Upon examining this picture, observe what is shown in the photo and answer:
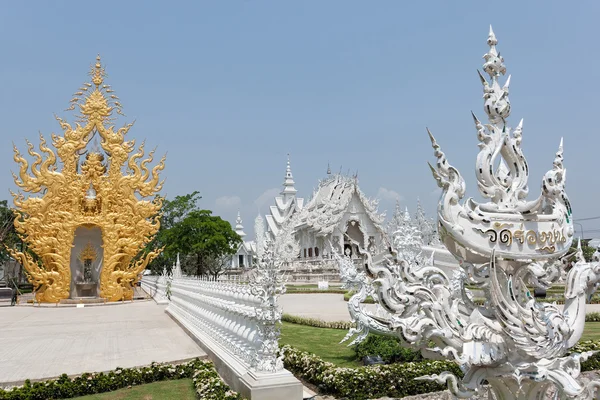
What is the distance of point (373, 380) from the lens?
23.0 feet

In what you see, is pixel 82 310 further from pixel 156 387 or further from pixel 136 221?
pixel 156 387

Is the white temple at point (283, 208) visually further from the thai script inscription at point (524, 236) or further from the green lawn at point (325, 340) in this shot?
the thai script inscription at point (524, 236)

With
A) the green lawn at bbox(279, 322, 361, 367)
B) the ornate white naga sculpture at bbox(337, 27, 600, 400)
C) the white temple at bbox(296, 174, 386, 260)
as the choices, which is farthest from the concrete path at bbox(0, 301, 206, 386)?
the white temple at bbox(296, 174, 386, 260)

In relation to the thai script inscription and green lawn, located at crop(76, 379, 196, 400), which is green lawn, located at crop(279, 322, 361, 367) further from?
the thai script inscription

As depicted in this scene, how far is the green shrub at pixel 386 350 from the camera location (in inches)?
322

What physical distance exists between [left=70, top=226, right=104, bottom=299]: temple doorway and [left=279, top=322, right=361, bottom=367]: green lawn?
1371 cm

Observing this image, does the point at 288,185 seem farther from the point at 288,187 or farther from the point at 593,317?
the point at 593,317

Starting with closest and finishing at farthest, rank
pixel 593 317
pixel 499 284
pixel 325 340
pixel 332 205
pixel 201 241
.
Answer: pixel 499 284 < pixel 325 340 < pixel 593 317 < pixel 201 241 < pixel 332 205

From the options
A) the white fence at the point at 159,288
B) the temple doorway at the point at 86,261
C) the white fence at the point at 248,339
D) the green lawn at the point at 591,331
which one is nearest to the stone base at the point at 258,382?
the white fence at the point at 248,339

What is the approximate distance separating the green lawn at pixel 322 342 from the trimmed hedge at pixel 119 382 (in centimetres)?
241

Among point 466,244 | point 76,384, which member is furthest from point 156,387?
point 466,244

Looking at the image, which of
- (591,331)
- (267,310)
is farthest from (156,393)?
(591,331)

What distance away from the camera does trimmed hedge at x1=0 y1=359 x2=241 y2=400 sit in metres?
6.54

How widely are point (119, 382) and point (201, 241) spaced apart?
27842 mm
